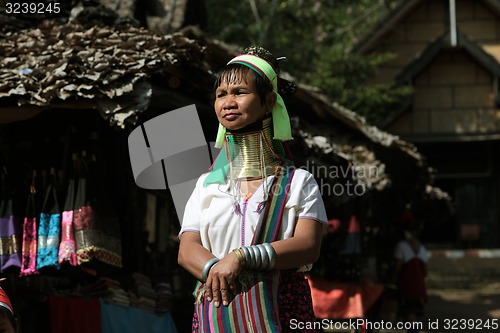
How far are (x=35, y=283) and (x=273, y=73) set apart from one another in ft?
10.9

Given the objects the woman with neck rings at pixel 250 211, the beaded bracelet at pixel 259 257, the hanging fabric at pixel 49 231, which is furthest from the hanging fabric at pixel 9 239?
the beaded bracelet at pixel 259 257

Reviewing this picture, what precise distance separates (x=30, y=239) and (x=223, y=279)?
3.00 meters

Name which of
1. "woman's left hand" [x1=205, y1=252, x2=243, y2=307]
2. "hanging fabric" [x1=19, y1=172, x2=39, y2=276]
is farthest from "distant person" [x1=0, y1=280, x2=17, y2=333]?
"hanging fabric" [x1=19, y1=172, x2=39, y2=276]

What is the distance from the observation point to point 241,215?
143 inches

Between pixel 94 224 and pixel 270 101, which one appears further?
pixel 94 224

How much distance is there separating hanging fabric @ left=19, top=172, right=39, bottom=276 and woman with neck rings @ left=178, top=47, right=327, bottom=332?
8.25 feet

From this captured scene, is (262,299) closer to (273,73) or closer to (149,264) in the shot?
(273,73)

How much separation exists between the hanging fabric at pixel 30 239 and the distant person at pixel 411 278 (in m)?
7.06

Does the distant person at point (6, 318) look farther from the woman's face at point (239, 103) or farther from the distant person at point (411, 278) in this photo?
the distant person at point (411, 278)

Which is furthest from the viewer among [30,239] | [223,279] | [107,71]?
[30,239]

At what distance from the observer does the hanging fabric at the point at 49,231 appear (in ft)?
19.2

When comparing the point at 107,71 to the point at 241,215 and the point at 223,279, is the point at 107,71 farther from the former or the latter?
the point at 223,279

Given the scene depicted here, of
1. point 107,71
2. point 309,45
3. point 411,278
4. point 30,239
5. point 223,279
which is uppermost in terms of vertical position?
point 309,45

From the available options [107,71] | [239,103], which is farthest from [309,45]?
[239,103]
